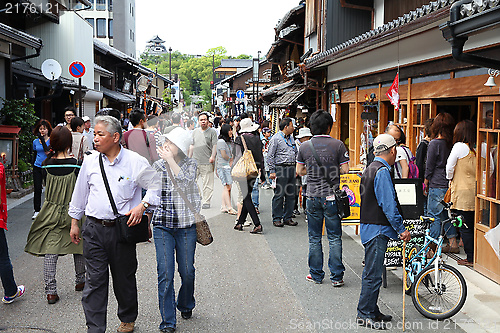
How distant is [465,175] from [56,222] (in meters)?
5.58

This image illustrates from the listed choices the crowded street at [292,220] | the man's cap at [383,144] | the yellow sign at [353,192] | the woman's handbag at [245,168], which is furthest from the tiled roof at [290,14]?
the man's cap at [383,144]

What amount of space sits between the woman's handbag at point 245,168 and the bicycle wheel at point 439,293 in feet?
16.2

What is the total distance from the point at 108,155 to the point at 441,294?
12.2 feet

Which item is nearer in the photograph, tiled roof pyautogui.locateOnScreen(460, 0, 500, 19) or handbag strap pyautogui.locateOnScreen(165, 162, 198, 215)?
tiled roof pyautogui.locateOnScreen(460, 0, 500, 19)

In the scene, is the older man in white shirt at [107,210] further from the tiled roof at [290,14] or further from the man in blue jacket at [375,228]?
the tiled roof at [290,14]

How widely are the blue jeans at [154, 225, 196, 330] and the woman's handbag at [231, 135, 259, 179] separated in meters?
4.72

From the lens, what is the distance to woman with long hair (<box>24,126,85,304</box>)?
6219 millimetres

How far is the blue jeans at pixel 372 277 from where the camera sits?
5.51 meters

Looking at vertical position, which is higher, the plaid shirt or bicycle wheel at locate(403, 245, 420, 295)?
the plaid shirt

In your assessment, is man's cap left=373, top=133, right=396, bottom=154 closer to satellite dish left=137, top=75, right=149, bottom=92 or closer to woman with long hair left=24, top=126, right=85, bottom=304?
woman with long hair left=24, top=126, right=85, bottom=304

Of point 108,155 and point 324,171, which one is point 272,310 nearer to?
point 324,171

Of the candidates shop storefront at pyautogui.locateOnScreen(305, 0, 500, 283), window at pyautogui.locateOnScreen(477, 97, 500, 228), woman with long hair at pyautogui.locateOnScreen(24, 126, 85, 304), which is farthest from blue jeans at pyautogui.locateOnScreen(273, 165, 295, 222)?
woman with long hair at pyautogui.locateOnScreen(24, 126, 85, 304)

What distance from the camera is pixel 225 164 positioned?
11.9 m

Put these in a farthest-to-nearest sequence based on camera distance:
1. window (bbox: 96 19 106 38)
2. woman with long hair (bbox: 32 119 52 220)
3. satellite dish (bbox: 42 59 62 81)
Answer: window (bbox: 96 19 106 38)
satellite dish (bbox: 42 59 62 81)
woman with long hair (bbox: 32 119 52 220)
